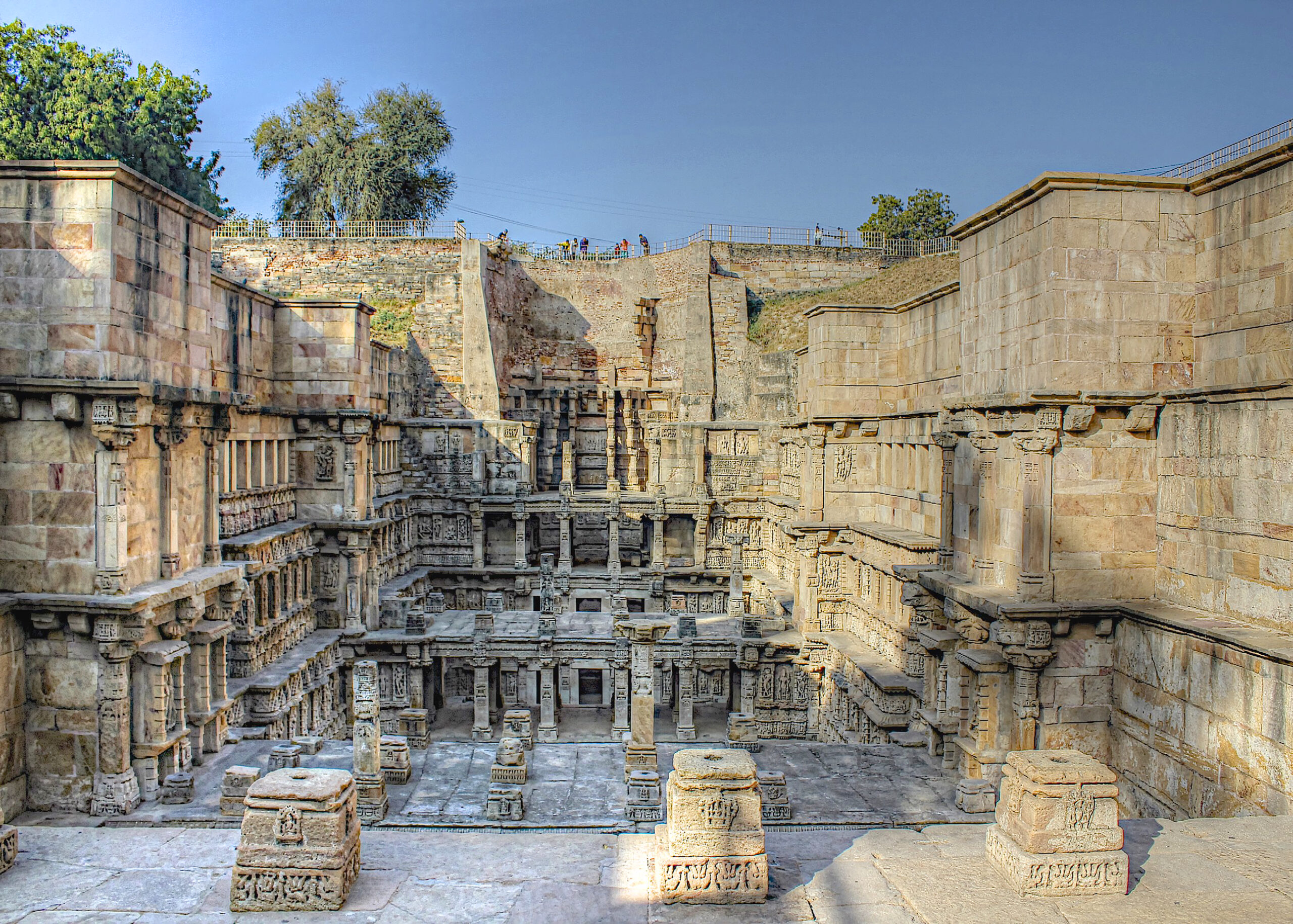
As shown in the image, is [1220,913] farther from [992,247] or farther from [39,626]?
[39,626]

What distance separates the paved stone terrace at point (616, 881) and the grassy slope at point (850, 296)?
85.0 feet

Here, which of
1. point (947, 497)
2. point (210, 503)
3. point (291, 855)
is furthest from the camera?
point (210, 503)

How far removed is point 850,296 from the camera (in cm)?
3688

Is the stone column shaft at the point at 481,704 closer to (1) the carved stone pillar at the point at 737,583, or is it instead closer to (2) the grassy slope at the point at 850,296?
A: (1) the carved stone pillar at the point at 737,583

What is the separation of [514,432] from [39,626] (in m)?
17.8

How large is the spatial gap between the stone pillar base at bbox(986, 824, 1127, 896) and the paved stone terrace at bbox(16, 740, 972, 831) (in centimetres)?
535

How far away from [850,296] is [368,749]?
2856cm

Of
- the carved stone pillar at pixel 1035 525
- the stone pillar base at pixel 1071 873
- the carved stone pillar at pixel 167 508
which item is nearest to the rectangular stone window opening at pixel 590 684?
the carved stone pillar at pixel 167 508

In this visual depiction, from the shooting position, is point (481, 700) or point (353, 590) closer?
point (353, 590)

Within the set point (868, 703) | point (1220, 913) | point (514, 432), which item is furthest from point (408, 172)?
point (1220, 913)

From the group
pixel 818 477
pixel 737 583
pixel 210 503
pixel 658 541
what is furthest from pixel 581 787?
pixel 658 541

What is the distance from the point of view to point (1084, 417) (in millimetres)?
11414

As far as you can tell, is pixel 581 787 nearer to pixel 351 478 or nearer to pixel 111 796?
pixel 111 796

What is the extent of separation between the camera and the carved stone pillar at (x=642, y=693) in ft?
50.8
